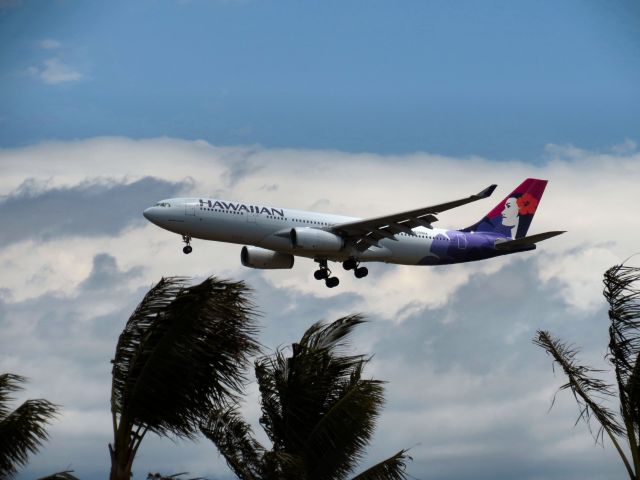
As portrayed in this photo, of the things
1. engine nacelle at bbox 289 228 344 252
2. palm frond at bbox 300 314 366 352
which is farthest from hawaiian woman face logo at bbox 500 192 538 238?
palm frond at bbox 300 314 366 352

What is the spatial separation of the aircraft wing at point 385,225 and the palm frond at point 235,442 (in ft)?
117

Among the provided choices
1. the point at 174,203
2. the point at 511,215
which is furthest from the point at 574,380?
the point at 511,215

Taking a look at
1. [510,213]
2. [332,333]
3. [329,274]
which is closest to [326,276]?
[329,274]


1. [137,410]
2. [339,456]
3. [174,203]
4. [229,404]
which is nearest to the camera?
[137,410]

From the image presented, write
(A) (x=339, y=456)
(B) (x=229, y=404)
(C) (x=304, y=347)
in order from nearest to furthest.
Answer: (B) (x=229, y=404) < (A) (x=339, y=456) < (C) (x=304, y=347)

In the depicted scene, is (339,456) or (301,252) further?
(301,252)

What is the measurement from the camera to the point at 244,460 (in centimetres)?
2197

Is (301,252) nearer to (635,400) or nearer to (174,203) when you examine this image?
(174,203)

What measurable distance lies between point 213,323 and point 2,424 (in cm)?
422

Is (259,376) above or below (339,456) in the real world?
above

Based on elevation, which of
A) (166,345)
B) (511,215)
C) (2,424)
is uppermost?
(511,215)

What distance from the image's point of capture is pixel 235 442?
73.4 feet

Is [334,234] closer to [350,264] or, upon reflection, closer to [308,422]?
[350,264]

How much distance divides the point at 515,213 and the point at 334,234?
19640 millimetres
